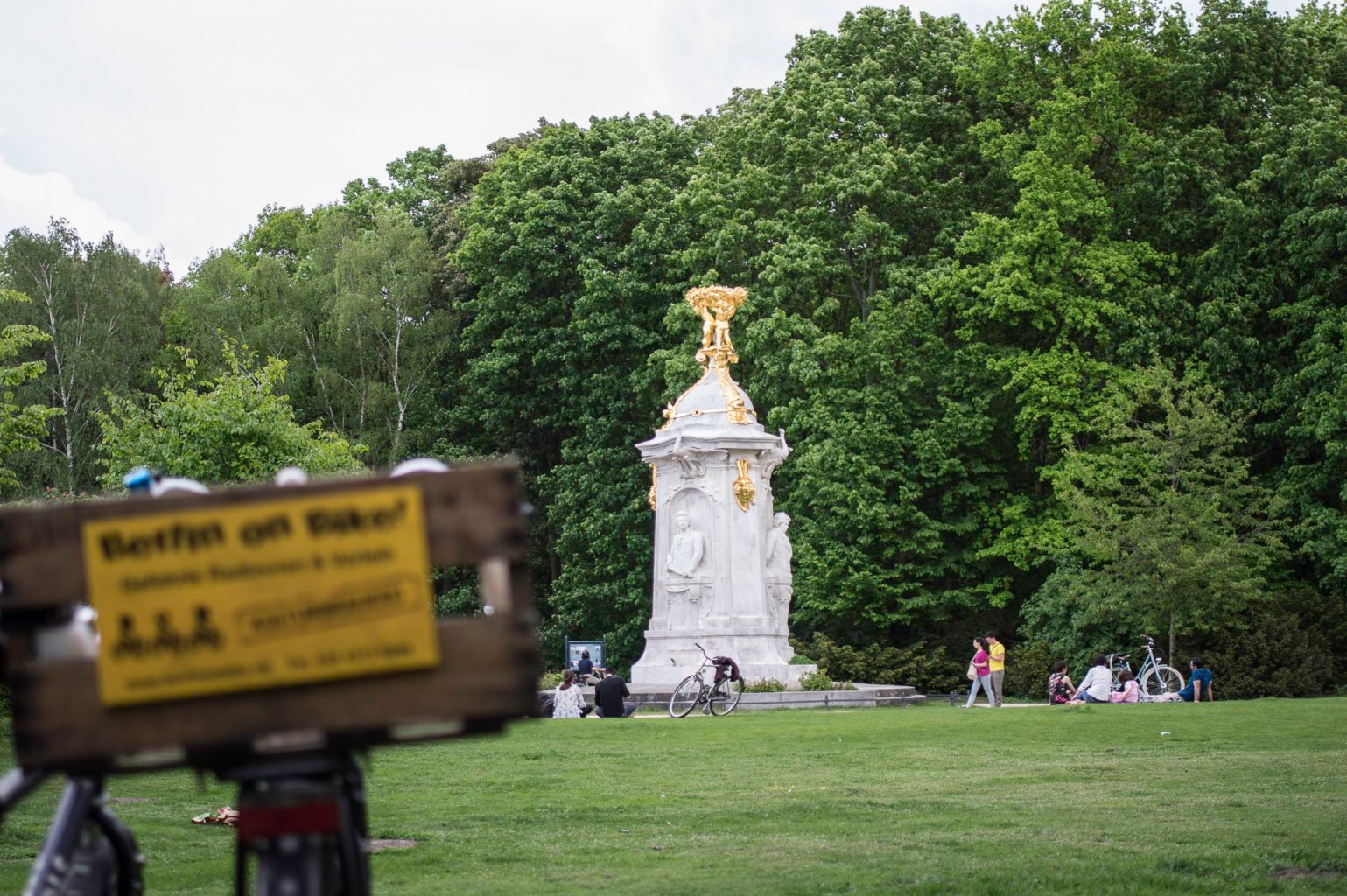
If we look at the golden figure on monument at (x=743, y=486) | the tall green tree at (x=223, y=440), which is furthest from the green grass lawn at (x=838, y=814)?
the tall green tree at (x=223, y=440)

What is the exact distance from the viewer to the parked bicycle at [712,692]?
27.0 metres

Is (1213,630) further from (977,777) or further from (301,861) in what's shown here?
(301,861)

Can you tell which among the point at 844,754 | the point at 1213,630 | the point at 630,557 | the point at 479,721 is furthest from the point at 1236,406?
the point at 479,721

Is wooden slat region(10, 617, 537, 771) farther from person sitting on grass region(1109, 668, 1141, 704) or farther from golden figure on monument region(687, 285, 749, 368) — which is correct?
golden figure on monument region(687, 285, 749, 368)

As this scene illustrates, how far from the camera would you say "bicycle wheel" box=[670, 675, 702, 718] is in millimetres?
27564

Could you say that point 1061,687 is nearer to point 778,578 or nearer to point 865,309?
point 778,578

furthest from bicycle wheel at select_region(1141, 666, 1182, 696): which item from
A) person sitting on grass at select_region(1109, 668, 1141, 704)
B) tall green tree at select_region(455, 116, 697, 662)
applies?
tall green tree at select_region(455, 116, 697, 662)

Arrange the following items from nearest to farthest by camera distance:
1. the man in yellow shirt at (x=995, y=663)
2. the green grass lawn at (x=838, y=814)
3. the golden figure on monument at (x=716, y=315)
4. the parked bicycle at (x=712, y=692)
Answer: the green grass lawn at (x=838, y=814) < the parked bicycle at (x=712, y=692) < the man in yellow shirt at (x=995, y=663) < the golden figure on monument at (x=716, y=315)

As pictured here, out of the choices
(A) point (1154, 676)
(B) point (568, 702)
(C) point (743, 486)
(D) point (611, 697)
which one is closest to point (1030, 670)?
(A) point (1154, 676)

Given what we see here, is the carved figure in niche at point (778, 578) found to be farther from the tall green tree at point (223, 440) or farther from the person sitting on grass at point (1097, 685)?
the tall green tree at point (223, 440)

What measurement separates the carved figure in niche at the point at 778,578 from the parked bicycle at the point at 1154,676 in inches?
250

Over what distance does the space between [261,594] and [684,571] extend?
91.5 ft

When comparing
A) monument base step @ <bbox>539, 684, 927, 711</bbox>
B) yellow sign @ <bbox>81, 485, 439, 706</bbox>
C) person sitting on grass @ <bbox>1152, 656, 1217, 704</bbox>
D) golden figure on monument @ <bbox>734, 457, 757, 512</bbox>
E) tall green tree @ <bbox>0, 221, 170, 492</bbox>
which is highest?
tall green tree @ <bbox>0, 221, 170, 492</bbox>

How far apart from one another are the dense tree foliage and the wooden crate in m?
28.9
